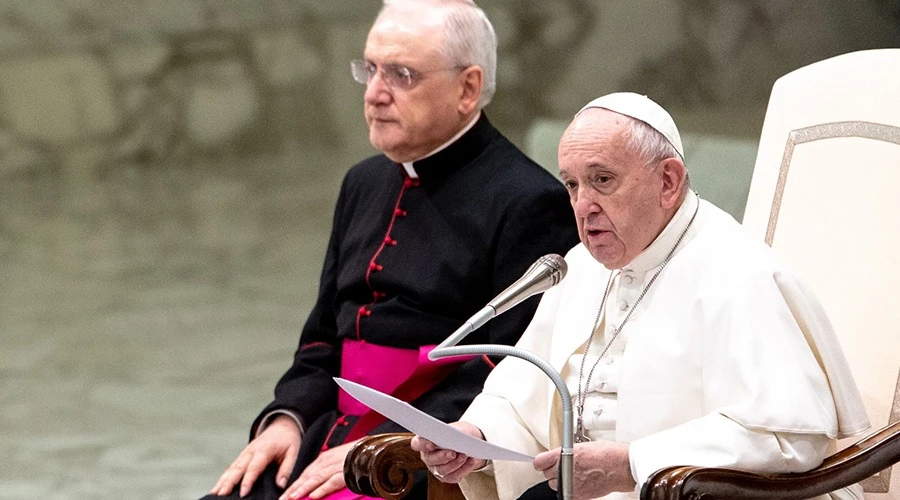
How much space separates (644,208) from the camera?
2502 mm

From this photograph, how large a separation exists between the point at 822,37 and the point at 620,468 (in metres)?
6.14

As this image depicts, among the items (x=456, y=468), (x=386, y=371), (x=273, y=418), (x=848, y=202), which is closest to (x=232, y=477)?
(x=273, y=418)

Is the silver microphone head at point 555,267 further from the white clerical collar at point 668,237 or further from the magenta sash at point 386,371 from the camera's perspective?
the magenta sash at point 386,371

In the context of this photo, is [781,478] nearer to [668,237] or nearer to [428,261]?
[668,237]

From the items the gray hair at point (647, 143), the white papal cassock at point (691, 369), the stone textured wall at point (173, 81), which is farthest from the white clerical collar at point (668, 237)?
the stone textured wall at point (173, 81)

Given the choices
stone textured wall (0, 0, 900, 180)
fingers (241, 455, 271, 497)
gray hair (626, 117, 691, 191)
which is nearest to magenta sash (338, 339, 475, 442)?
fingers (241, 455, 271, 497)

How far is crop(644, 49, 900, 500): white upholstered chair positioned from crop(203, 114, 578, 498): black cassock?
50cm

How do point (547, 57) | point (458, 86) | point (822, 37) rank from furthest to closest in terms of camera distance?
1. point (547, 57)
2. point (822, 37)
3. point (458, 86)

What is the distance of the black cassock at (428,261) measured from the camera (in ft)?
10.6

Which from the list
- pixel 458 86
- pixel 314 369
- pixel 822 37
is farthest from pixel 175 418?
pixel 822 37

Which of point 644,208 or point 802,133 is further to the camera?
point 802,133

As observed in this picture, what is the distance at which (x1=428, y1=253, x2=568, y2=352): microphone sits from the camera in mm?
2098

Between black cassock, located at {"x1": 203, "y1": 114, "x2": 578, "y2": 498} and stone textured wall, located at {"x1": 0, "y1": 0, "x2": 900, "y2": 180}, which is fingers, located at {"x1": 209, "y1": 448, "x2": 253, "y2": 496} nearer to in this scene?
black cassock, located at {"x1": 203, "y1": 114, "x2": 578, "y2": 498}

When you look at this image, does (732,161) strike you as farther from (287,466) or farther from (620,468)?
(620,468)
